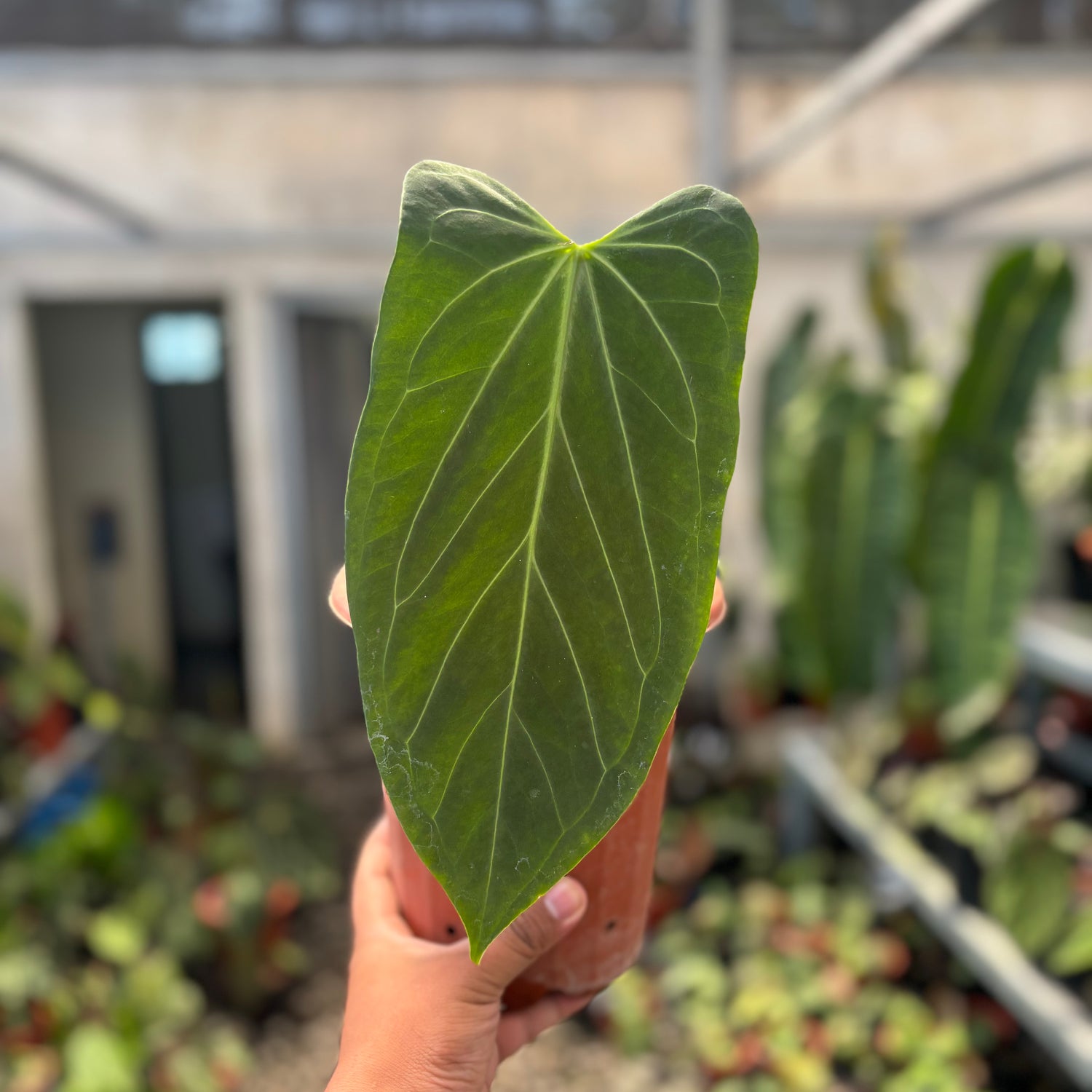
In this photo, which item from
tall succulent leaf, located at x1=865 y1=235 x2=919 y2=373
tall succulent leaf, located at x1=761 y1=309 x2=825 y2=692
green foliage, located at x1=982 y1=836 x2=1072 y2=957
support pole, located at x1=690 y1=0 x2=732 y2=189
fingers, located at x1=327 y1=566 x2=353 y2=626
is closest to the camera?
fingers, located at x1=327 y1=566 x2=353 y2=626

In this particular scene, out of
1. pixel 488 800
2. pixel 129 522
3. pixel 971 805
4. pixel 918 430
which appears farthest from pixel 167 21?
pixel 488 800

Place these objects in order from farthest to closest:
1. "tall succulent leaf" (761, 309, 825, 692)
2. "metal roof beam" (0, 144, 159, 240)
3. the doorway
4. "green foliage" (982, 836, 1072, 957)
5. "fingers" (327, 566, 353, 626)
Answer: the doorway
"tall succulent leaf" (761, 309, 825, 692)
"metal roof beam" (0, 144, 159, 240)
"green foliage" (982, 836, 1072, 957)
"fingers" (327, 566, 353, 626)

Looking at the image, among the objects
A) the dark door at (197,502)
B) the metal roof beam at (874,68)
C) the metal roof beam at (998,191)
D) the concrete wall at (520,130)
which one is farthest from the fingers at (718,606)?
the dark door at (197,502)

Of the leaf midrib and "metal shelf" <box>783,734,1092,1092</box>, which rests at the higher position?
the leaf midrib

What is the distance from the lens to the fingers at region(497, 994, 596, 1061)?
0.45 metres

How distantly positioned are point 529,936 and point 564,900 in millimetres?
21

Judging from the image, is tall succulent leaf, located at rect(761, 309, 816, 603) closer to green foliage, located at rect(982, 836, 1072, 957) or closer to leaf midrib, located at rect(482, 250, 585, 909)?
green foliage, located at rect(982, 836, 1072, 957)

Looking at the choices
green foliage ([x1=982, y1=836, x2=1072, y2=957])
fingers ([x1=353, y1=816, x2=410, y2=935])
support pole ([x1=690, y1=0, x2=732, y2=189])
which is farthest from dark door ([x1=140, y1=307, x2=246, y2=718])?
fingers ([x1=353, y1=816, x2=410, y2=935])

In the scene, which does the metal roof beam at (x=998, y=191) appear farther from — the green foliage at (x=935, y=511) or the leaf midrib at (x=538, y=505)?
the leaf midrib at (x=538, y=505)

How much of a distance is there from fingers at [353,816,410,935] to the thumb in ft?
0.20

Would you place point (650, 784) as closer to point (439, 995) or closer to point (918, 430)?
point (439, 995)

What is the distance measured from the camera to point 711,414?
0.93 ft

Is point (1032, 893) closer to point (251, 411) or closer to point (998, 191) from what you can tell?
point (998, 191)

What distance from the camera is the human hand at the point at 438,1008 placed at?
0.39m
